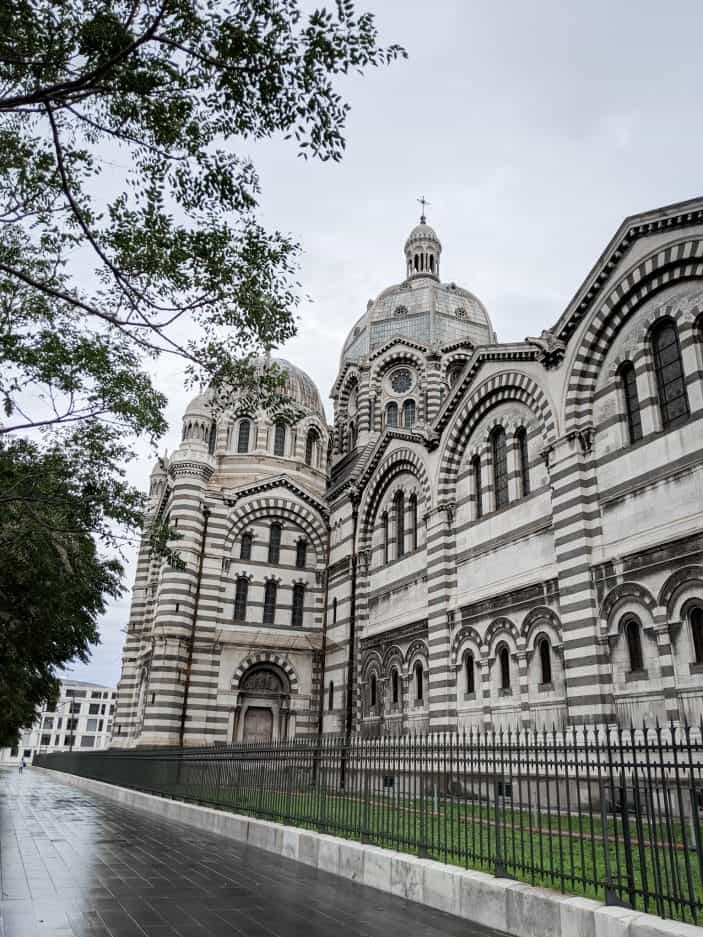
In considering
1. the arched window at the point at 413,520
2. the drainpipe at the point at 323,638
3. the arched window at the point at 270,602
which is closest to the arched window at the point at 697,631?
the arched window at the point at 413,520

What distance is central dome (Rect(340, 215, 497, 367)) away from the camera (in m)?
35.8

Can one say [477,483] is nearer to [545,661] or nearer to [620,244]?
[545,661]

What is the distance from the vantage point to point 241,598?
30656 millimetres

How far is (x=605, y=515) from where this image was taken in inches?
645

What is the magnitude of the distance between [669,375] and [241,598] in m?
19.9

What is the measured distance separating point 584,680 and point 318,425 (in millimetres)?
23789

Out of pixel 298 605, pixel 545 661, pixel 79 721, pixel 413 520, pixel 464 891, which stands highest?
pixel 413 520

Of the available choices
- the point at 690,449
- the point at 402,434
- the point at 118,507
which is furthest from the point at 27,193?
the point at 402,434

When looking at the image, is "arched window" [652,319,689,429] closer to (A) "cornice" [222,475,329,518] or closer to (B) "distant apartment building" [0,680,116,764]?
(A) "cornice" [222,475,329,518]

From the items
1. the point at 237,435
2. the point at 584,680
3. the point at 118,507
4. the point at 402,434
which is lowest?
the point at 584,680

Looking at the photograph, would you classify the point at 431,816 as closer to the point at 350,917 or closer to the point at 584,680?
the point at 350,917

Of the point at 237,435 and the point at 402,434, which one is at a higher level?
the point at 237,435

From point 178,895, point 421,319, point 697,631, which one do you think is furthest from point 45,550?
point 421,319

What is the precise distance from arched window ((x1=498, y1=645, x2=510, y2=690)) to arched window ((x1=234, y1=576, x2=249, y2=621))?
545 inches
